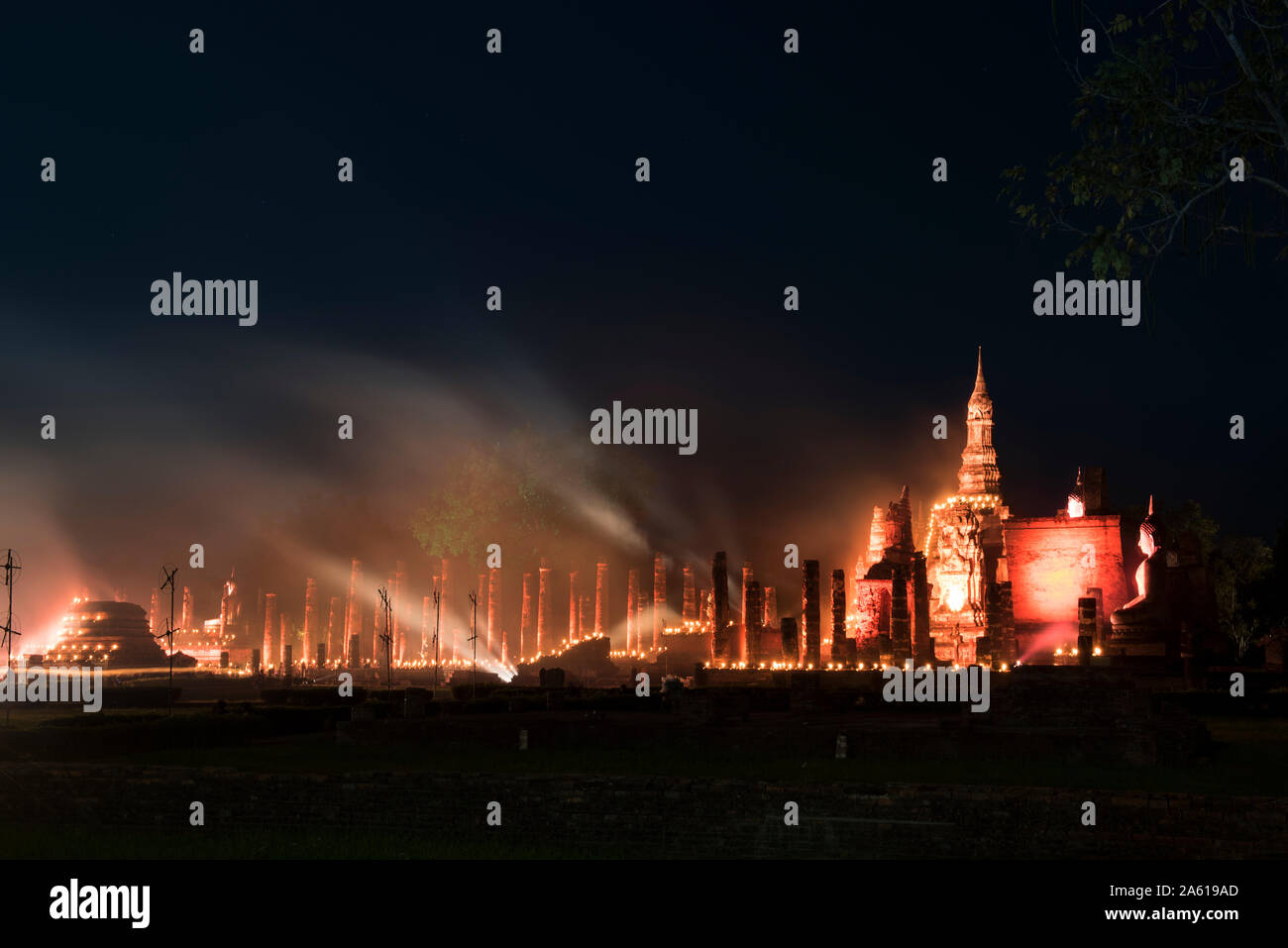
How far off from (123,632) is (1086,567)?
5437 centimetres

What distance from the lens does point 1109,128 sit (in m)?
13.4

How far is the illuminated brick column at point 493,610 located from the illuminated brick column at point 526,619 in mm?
1516

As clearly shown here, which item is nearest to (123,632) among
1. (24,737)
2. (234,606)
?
(234,606)

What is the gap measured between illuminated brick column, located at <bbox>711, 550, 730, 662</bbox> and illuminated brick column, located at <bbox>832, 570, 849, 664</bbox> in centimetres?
414

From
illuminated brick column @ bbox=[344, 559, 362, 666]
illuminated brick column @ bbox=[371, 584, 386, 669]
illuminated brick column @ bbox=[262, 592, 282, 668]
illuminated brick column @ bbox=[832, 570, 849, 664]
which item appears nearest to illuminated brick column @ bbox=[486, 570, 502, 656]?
illuminated brick column @ bbox=[371, 584, 386, 669]

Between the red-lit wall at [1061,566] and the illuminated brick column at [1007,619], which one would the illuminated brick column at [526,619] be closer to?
the red-lit wall at [1061,566]

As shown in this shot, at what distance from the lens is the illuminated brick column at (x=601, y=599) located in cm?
6994

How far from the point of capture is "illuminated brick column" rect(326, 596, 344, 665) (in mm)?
78500

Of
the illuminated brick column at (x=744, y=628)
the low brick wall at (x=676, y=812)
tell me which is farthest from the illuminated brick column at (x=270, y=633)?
the low brick wall at (x=676, y=812)

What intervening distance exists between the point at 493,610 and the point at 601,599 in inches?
278

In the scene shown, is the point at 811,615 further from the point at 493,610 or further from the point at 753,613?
the point at 493,610

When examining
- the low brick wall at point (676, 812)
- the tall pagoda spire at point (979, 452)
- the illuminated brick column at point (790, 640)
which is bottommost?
the low brick wall at point (676, 812)

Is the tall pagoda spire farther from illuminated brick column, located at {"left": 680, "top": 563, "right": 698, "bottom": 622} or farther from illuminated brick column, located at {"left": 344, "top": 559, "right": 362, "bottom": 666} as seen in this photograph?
illuminated brick column, located at {"left": 344, "top": 559, "right": 362, "bottom": 666}
